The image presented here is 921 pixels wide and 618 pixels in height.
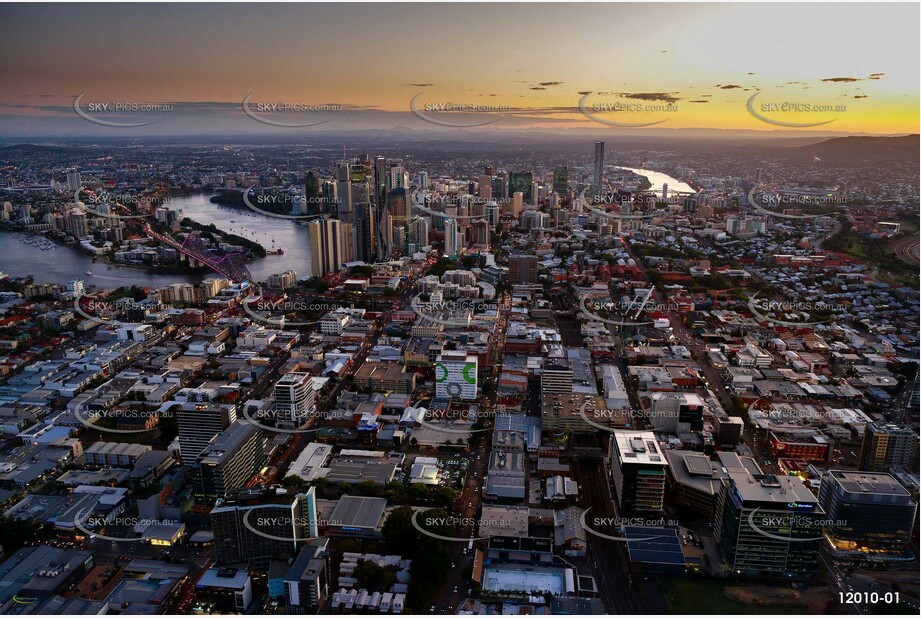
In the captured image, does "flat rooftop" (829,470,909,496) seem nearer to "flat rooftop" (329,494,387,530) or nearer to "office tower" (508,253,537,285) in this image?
"flat rooftop" (329,494,387,530)

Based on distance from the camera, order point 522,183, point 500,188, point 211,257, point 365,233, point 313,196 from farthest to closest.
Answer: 1. point 500,188
2. point 522,183
3. point 313,196
4. point 365,233
5. point 211,257

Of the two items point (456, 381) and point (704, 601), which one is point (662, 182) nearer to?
point (456, 381)

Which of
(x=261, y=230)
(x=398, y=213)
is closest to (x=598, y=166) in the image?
(x=398, y=213)

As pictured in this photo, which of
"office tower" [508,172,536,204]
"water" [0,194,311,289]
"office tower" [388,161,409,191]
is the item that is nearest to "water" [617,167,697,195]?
"office tower" [508,172,536,204]

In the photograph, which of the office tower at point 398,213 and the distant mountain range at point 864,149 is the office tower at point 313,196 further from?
the distant mountain range at point 864,149

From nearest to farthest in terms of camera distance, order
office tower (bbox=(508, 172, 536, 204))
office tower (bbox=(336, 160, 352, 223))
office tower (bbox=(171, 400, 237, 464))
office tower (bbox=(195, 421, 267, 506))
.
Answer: office tower (bbox=(195, 421, 267, 506)), office tower (bbox=(171, 400, 237, 464)), office tower (bbox=(336, 160, 352, 223)), office tower (bbox=(508, 172, 536, 204))

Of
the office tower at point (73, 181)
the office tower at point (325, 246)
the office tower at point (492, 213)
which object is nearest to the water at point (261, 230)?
the office tower at point (325, 246)

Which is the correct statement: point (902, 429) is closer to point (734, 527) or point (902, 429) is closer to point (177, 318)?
point (734, 527)
